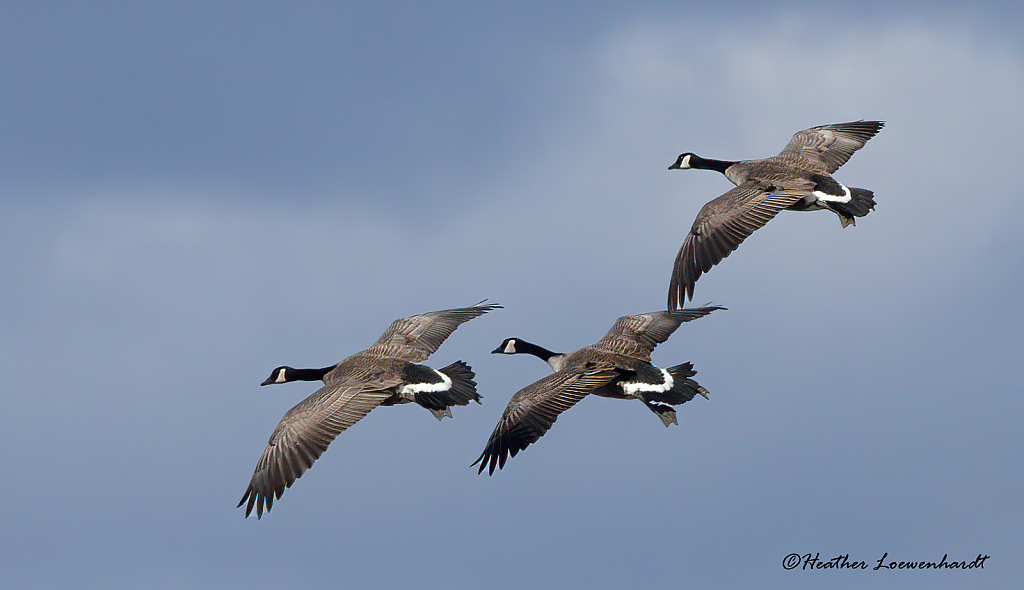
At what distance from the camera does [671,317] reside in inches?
1160

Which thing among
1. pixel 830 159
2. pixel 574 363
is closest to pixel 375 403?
pixel 574 363

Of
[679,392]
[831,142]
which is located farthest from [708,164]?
[679,392]

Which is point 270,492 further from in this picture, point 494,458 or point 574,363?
point 574,363

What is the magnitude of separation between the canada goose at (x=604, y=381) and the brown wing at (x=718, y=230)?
5.25 feet

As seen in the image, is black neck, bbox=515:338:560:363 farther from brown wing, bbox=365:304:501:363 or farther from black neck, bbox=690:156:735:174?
black neck, bbox=690:156:735:174

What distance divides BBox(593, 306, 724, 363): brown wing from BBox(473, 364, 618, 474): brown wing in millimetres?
2040

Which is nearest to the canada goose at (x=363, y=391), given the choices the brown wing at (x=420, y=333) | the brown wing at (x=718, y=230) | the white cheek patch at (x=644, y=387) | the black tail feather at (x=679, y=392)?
the brown wing at (x=420, y=333)

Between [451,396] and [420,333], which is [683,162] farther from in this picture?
[451,396]

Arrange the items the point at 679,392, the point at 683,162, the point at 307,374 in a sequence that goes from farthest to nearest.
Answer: the point at 683,162
the point at 307,374
the point at 679,392

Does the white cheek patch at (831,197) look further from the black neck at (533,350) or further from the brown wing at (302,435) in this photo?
the brown wing at (302,435)

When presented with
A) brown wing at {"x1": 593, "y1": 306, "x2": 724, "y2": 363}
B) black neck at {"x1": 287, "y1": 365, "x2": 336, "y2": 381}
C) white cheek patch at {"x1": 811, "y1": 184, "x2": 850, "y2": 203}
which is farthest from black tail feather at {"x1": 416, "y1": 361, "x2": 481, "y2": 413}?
white cheek patch at {"x1": 811, "y1": 184, "x2": 850, "y2": 203}

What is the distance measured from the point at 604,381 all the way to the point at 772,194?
463 centimetres

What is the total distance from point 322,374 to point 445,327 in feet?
8.64

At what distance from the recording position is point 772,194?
27.5 meters
